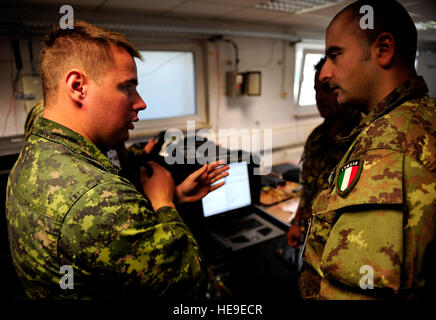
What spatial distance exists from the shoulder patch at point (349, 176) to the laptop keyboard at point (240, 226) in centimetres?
90

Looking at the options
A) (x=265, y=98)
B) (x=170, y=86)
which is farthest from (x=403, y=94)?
(x=265, y=98)

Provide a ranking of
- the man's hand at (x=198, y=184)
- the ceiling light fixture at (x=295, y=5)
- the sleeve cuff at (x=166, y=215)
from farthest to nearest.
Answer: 1. the ceiling light fixture at (x=295, y=5)
2. the man's hand at (x=198, y=184)
3. the sleeve cuff at (x=166, y=215)

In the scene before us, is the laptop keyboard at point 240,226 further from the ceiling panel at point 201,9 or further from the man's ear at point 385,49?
the ceiling panel at point 201,9

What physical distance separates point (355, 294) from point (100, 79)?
0.89 meters

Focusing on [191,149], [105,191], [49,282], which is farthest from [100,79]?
[191,149]

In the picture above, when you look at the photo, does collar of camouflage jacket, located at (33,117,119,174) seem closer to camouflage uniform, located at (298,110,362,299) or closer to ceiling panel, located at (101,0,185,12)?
camouflage uniform, located at (298,110,362,299)

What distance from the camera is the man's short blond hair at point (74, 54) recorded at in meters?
0.71

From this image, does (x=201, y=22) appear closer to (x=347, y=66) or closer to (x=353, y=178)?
(x=347, y=66)

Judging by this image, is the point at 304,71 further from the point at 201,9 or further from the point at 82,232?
the point at 82,232

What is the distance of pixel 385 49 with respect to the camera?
0.71 m

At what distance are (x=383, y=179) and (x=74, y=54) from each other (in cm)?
89

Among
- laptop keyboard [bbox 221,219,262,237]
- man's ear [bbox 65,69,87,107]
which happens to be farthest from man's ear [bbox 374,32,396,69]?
laptop keyboard [bbox 221,219,262,237]

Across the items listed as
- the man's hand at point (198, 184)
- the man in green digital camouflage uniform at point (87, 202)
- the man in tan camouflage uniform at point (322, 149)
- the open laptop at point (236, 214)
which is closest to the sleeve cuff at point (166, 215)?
the man in green digital camouflage uniform at point (87, 202)

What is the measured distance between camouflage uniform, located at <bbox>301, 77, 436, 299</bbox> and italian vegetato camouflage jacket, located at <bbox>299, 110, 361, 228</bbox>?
76 centimetres
